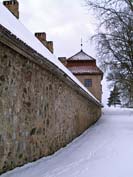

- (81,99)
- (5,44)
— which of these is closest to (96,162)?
(5,44)

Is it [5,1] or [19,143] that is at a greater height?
[5,1]

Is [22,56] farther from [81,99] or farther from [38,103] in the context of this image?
[81,99]

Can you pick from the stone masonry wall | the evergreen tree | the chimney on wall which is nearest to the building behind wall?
the evergreen tree

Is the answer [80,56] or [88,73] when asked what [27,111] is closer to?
[88,73]

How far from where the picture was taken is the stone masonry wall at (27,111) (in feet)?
21.6

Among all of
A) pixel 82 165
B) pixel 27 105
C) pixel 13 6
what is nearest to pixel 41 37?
pixel 13 6

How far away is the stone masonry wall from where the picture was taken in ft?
21.6

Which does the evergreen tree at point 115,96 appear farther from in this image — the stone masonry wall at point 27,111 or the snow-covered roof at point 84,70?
the stone masonry wall at point 27,111

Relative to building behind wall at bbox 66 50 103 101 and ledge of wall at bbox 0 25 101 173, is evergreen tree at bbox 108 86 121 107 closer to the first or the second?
building behind wall at bbox 66 50 103 101

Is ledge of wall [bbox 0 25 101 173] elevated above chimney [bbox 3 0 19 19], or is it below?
below

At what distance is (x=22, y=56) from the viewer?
296 inches

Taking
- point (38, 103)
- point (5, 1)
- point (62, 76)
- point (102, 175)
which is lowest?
point (102, 175)

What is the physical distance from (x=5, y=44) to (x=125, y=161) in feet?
13.4

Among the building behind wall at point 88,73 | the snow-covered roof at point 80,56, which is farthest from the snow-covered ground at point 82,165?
the snow-covered roof at point 80,56
